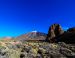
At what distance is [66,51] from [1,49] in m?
6.71

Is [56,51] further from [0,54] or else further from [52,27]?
[52,27]

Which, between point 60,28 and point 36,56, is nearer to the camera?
point 36,56

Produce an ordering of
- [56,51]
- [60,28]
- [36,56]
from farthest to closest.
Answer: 1. [60,28]
2. [56,51]
3. [36,56]

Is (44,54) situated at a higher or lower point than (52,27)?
lower

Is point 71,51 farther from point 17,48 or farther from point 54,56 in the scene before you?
point 17,48

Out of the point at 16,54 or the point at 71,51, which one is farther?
the point at 71,51

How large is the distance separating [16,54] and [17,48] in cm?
165

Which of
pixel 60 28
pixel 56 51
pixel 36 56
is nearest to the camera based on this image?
pixel 36 56

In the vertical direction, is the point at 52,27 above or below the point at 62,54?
above

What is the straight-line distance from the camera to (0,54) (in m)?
16.3

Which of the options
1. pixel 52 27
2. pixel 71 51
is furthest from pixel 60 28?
pixel 71 51

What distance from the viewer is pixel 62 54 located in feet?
55.9

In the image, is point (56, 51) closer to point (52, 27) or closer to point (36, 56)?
point (36, 56)

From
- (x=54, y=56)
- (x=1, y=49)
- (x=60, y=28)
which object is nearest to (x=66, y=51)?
(x=54, y=56)
